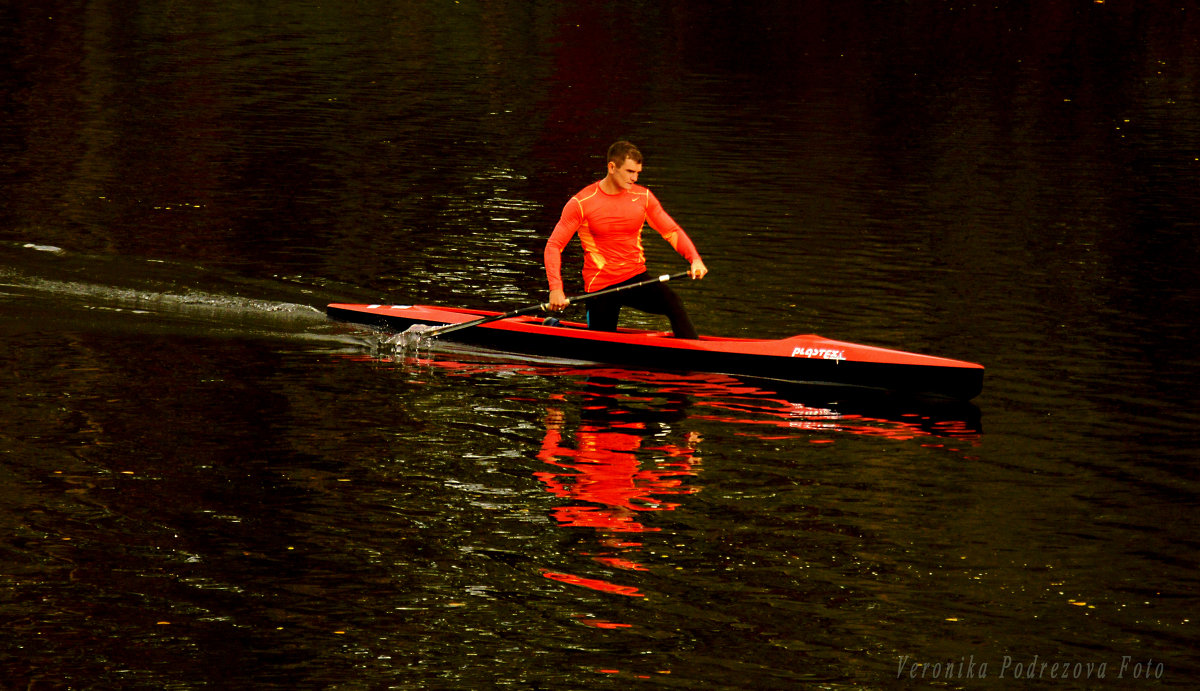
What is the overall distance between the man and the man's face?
0.01m

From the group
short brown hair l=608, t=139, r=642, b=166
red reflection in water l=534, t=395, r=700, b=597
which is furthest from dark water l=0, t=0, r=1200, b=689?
short brown hair l=608, t=139, r=642, b=166

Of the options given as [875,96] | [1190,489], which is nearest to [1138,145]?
[875,96]

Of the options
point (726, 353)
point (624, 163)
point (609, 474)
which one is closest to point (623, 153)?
point (624, 163)

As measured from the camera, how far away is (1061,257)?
19.7 metres

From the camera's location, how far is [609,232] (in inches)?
557

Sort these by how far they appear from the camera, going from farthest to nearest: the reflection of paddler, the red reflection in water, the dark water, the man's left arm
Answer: the man's left arm
the reflection of paddler
the red reflection in water
the dark water

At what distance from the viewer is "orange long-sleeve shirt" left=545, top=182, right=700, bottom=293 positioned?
14.0 metres

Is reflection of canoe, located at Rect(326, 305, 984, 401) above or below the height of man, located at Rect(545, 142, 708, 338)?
below

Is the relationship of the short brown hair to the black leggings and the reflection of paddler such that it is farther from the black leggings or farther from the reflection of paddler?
the reflection of paddler

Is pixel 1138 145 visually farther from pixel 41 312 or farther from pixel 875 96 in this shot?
pixel 41 312

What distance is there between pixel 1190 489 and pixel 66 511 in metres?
6.81

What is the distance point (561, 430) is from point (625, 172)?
264 centimetres

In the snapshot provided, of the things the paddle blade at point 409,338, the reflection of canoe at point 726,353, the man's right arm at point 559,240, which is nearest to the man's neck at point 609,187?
the man's right arm at point 559,240

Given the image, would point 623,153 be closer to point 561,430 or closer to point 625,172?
point 625,172
